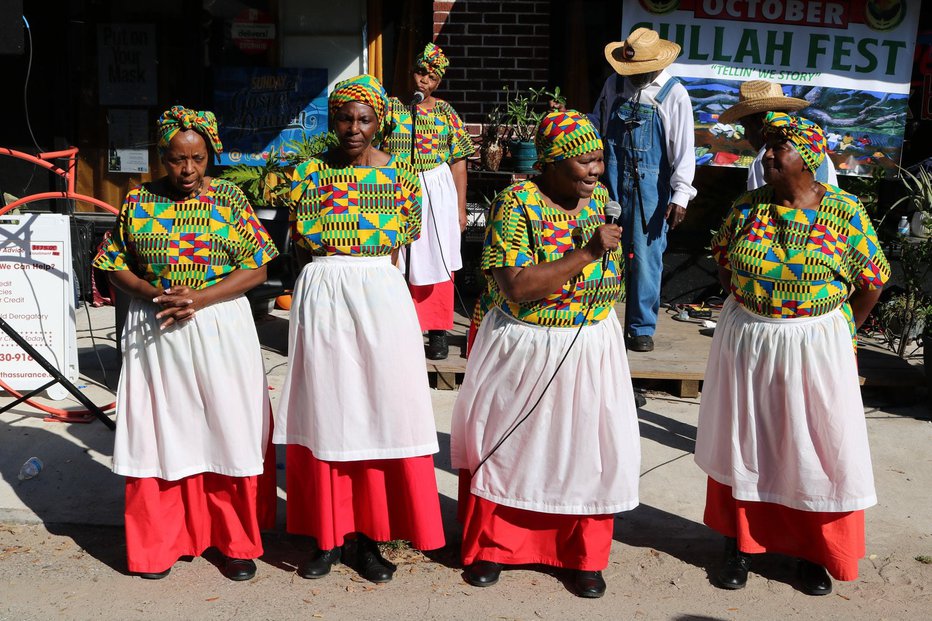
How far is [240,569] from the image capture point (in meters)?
4.25

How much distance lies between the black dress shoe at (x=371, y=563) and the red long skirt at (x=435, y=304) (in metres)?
2.63

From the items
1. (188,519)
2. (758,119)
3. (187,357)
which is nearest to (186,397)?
(187,357)

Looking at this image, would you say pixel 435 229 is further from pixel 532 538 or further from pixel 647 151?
pixel 532 538

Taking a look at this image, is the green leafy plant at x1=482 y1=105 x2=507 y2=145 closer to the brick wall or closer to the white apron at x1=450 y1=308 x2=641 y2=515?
the brick wall

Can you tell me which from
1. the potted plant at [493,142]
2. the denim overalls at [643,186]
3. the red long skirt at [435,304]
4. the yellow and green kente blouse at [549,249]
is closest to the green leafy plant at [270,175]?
the potted plant at [493,142]

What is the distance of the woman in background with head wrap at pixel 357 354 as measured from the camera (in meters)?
4.05

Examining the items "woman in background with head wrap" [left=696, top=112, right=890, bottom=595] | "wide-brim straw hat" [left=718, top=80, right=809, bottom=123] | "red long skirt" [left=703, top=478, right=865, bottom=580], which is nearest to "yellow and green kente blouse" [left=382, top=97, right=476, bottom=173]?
"wide-brim straw hat" [left=718, top=80, right=809, bottom=123]

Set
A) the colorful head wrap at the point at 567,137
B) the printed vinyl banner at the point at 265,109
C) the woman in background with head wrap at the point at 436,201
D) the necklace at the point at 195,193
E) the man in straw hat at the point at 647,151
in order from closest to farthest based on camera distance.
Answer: the colorful head wrap at the point at 567,137 < the necklace at the point at 195,193 < the woman in background with head wrap at the point at 436,201 < the man in straw hat at the point at 647,151 < the printed vinyl banner at the point at 265,109

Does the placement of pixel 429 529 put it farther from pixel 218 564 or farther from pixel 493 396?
pixel 218 564

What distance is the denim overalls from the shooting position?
6.82 metres

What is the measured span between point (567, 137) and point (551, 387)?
97cm

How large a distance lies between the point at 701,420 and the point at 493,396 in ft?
3.11

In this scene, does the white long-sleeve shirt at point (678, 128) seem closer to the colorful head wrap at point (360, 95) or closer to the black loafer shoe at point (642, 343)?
the black loafer shoe at point (642, 343)

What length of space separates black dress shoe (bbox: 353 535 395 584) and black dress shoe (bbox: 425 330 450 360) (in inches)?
101
